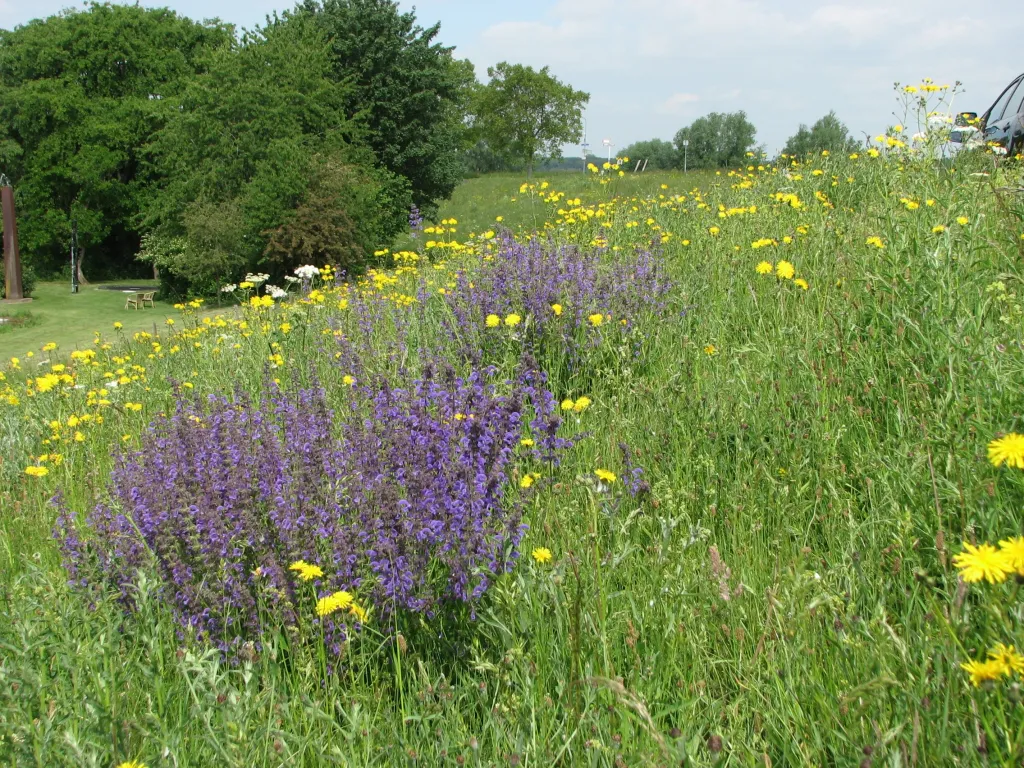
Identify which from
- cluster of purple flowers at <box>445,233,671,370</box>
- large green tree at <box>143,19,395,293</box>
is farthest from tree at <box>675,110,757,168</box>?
cluster of purple flowers at <box>445,233,671,370</box>

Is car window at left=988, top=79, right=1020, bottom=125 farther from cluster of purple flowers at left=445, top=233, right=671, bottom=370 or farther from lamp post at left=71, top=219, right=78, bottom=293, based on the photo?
lamp post at left=71, top=219, right=78, bottom=293

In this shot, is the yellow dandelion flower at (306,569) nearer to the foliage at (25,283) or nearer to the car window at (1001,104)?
the car window at (1001,104)

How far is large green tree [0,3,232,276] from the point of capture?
3409cm

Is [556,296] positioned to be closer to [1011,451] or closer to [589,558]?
[589,558]

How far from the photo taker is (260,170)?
24.4 m

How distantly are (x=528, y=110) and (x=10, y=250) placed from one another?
42826 mm

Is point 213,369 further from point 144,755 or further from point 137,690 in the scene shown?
point 144,755

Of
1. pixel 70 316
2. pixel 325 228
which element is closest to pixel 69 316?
pixel 70 316

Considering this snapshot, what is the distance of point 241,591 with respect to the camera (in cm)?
225

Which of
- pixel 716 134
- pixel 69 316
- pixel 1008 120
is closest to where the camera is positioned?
pixel 1008 120

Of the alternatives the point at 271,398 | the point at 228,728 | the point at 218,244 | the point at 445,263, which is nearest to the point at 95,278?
the point at 218,244

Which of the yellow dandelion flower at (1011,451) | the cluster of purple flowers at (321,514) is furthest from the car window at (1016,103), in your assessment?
the yellow dandelion flower at (1011,451)

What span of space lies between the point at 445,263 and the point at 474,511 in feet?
18.2

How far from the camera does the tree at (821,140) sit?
9047mm
